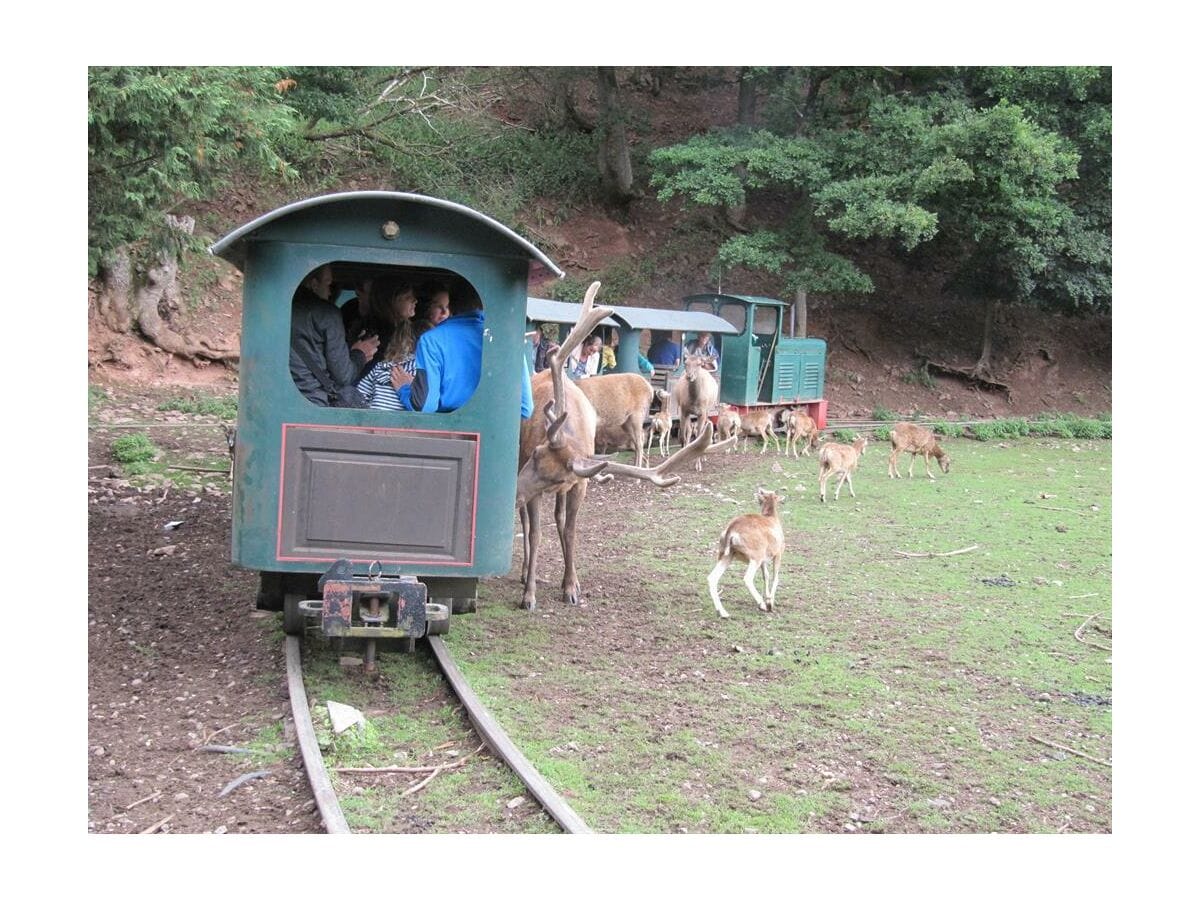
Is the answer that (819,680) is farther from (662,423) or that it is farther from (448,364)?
(662,423)

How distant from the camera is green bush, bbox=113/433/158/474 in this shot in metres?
14.5

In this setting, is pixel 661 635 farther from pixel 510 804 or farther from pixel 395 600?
pixel 510 804

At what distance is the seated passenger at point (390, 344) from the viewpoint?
7.50m

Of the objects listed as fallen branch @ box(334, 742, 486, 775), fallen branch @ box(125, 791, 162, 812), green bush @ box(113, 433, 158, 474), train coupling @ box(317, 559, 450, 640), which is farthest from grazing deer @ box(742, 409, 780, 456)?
fallen branch @ box(125, 791, 162, 812)

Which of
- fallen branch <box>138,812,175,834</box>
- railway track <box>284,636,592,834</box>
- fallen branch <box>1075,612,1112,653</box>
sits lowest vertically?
fallen branch <box>138,812,175,834</box>

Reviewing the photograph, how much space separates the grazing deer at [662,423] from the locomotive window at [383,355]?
9.62 meters

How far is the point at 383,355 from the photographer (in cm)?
851

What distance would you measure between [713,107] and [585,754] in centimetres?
2925

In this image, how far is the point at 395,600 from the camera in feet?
22.0

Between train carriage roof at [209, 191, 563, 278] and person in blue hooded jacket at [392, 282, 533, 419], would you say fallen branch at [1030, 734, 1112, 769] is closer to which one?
person in blue hooded jacket at [392, 282, 533, 419]

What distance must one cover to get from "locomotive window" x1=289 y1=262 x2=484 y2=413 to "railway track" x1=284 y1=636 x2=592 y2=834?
153cm

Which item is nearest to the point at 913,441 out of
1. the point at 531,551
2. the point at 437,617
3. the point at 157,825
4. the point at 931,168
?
the point at 931,168

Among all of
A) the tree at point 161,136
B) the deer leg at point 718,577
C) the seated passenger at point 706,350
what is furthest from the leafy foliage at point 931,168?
the deer leg at point 718,577

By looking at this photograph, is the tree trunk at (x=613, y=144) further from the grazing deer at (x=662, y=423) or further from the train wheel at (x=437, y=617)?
the train wheel at (x=437, y=617)
